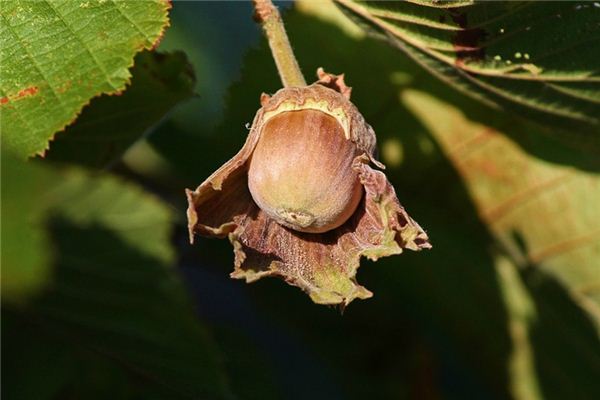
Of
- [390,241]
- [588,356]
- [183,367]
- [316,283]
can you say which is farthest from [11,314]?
[588,356]

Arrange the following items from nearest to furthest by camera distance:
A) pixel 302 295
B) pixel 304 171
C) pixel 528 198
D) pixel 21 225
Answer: pixel 21 225 → pixel 304 171 → pixel 528 198 → pixel 302 295

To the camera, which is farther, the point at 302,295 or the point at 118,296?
the point at 302,295

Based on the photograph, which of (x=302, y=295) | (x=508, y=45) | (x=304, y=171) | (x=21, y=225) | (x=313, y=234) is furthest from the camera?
(x=302, y=295)

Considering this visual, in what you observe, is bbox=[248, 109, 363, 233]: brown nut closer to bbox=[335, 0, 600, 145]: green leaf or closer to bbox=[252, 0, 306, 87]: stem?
bbox=[252, 0, 306, 87]: stem

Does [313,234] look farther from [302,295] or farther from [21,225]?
[302,295]

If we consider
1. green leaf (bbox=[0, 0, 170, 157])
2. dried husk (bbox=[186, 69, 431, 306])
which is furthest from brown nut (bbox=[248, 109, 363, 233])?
green leaf (bbox=[0, 0, 170, 157])

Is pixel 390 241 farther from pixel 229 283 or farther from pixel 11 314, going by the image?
pixel 229 283

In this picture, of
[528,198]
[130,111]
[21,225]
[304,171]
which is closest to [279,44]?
[304,171]
